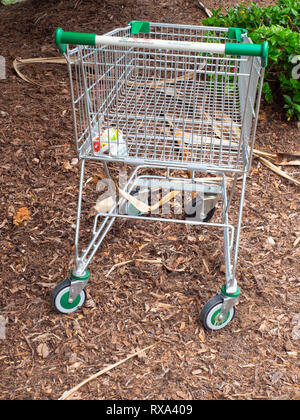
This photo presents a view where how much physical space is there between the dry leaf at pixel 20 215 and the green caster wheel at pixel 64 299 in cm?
85

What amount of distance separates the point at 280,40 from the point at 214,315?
2645 mm

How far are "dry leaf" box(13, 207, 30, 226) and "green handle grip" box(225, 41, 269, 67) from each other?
74.7 inches

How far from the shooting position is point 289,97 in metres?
3.82

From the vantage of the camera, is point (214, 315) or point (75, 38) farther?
point (214, 315)

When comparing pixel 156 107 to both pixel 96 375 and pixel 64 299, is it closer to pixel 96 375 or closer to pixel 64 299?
pixel 64 299

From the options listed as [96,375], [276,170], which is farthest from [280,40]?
[96,375]

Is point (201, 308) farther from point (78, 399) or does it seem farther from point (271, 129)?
point (271, 129)

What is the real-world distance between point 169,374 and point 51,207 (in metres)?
1.57

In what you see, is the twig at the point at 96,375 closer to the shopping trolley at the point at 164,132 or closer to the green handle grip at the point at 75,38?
the shopping trolley at the point at 164,132

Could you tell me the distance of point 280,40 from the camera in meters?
3.69

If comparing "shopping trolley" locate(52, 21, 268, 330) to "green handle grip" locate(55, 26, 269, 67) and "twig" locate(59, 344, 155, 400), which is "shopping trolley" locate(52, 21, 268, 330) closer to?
"green handle grip" locate(55, 26, 269, 67)

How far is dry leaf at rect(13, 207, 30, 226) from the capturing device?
2.98 m

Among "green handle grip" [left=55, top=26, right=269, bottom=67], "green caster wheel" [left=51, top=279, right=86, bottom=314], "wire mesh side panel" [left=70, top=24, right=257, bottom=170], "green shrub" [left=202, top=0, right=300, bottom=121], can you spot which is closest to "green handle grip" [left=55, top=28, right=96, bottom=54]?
"green handle grip" [left=55, top=26, right=269, bottom=67]

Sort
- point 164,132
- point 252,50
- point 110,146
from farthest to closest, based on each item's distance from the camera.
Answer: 1. point 110,146
2. point 164,132
3. point 252,50
